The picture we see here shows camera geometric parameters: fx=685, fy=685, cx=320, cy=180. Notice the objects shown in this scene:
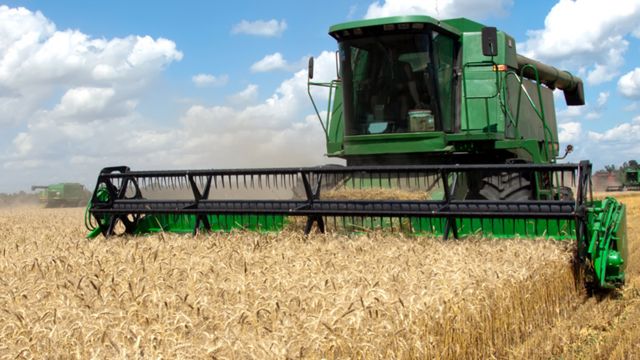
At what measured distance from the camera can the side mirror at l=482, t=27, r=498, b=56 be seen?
5633 millimetres

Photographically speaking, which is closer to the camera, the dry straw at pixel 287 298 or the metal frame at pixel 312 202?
the dry straw at pixel 287 298

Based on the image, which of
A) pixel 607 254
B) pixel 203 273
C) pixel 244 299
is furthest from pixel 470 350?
Result: pixel 607 254

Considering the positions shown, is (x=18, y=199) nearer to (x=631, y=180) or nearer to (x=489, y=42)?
(x=631, y=180)

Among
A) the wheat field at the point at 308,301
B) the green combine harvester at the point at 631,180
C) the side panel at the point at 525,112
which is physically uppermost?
the side panel at the point at 525,112

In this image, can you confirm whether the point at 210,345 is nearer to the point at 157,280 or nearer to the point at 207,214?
the point at 157,280

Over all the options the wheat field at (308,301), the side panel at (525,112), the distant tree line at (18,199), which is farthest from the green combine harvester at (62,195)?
the wheat field at (308,301)

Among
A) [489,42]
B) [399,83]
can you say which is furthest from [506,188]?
[399,83]

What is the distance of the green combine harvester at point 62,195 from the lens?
87.4ft

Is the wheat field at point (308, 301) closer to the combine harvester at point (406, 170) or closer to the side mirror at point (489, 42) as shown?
the combine harvester at point (406, 170)

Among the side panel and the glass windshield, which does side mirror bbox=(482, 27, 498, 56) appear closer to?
the glass windshield

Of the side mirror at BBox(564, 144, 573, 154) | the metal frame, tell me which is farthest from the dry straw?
the side mirror at BBox(564, 144, 573, 154)

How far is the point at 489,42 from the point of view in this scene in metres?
5.66

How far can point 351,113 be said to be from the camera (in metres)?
6.45

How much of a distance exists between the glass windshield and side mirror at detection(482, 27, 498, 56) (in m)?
0.61
